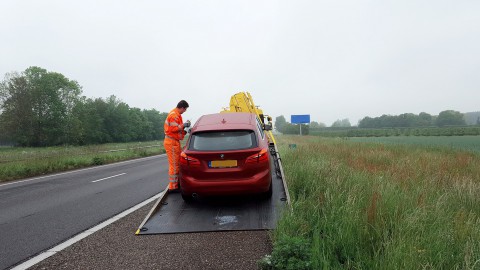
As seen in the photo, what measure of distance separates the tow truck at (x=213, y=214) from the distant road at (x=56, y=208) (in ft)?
1.80

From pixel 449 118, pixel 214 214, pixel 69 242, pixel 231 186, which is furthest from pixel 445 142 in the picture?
pixel 449 118

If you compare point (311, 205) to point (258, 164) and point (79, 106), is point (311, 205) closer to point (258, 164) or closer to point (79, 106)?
point (258, 164)

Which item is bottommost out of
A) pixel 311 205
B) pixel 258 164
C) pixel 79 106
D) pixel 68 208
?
pixel 68 208

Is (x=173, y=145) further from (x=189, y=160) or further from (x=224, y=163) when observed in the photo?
(x=224, y=163)

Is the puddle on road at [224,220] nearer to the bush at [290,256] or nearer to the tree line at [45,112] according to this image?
the bush at [290,256]

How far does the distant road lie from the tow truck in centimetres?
55

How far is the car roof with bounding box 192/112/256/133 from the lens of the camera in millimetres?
5488

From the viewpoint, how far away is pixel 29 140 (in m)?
46.8

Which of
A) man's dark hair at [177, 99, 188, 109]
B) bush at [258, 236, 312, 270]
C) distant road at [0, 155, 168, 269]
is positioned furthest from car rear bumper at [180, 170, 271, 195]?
man's dark hair at [177, 99, 188, 109]

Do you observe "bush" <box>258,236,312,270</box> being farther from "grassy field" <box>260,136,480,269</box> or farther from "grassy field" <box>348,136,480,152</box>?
"grassy field" <box>348,136,480,152</box>

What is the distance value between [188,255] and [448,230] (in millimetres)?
3262

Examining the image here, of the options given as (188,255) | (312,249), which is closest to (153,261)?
(188,255)

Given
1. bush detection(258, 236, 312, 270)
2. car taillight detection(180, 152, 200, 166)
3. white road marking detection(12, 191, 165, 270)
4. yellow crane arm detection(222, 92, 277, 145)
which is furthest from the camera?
yellow crane arm detection(222, 92, 277, 145)

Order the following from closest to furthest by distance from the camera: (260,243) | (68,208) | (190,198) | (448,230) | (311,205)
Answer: (448,230), (260,243), (311,205), (190,198), (68,208)
